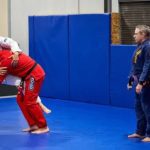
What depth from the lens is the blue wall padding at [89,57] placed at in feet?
30.6

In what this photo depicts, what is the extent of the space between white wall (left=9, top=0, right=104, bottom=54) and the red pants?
4.55 meters

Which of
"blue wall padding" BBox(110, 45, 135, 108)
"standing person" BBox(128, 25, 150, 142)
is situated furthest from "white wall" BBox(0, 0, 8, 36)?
"standing person" BBox(128, 25, 150, 142)

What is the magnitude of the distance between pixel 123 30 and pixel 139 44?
3.98 meters

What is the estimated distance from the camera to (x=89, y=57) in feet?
31.4

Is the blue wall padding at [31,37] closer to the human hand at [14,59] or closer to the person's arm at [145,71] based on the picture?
the human hand at [14,59]

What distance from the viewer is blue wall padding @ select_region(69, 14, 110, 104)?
30.6 feet

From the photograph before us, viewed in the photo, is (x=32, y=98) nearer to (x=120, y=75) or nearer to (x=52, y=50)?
(x=120, y=75)

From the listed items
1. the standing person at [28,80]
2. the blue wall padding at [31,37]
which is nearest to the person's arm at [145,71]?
the standing person at [28,80]

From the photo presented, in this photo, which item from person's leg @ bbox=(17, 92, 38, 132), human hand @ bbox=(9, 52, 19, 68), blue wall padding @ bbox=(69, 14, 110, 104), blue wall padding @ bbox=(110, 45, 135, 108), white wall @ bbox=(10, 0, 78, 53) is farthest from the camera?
white wall @ bbox=(10, 0, 78, 53)

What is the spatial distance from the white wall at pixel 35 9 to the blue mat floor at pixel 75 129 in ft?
7.36

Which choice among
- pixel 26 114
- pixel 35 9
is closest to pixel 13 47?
pixel 26 114

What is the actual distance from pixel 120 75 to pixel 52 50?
1.84 meters

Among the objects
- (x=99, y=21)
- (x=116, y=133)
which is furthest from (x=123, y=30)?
(x=116, y=133)

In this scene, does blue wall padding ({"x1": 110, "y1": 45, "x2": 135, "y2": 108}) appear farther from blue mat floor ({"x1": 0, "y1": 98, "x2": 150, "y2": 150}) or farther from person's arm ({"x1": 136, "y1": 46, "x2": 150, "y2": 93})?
person's arm ({"x1": 136, "y1": 46, "x2": 150, "y2": 93})
